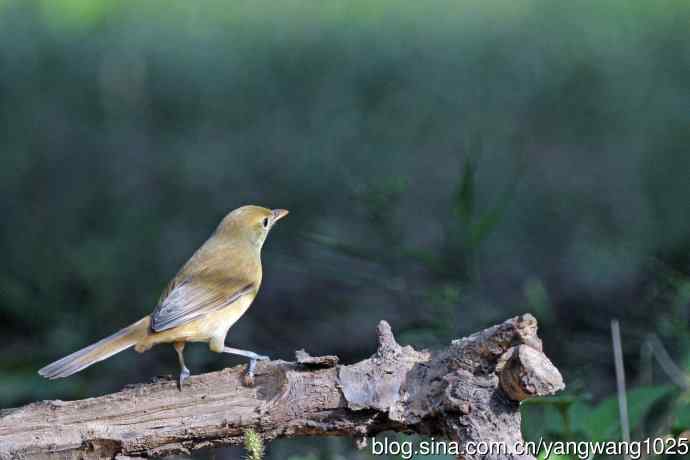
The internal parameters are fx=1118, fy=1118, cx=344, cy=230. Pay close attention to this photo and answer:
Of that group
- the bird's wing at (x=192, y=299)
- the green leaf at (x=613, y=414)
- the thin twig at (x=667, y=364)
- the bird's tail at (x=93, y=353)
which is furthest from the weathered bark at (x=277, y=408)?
the thin twig at (x=667, y=364)

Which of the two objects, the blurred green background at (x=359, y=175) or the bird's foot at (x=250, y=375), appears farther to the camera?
the blurred green background at (x=359, y=175)

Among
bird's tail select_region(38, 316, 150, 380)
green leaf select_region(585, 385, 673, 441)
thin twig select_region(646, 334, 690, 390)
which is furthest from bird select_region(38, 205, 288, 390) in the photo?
thin twig select_region(646, 334, 690, 390)

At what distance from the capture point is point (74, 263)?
23.0ft

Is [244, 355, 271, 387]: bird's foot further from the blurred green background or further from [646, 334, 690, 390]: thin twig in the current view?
[646, 334, 690, 390]: thin twig

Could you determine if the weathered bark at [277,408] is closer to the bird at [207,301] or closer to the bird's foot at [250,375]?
the bird's foot at [250,375]

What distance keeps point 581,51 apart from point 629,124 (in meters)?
0.87

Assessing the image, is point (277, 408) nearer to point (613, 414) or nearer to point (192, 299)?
point (192, 299)

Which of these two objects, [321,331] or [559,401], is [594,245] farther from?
Result: [559,401]

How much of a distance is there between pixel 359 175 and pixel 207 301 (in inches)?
102

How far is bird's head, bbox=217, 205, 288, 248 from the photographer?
525 centimetres

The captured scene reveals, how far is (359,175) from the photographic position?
713 cm

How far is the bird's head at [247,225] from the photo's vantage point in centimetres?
525

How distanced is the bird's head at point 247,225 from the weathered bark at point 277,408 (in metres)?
1.49

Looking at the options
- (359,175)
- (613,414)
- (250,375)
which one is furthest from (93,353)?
(359,175)
